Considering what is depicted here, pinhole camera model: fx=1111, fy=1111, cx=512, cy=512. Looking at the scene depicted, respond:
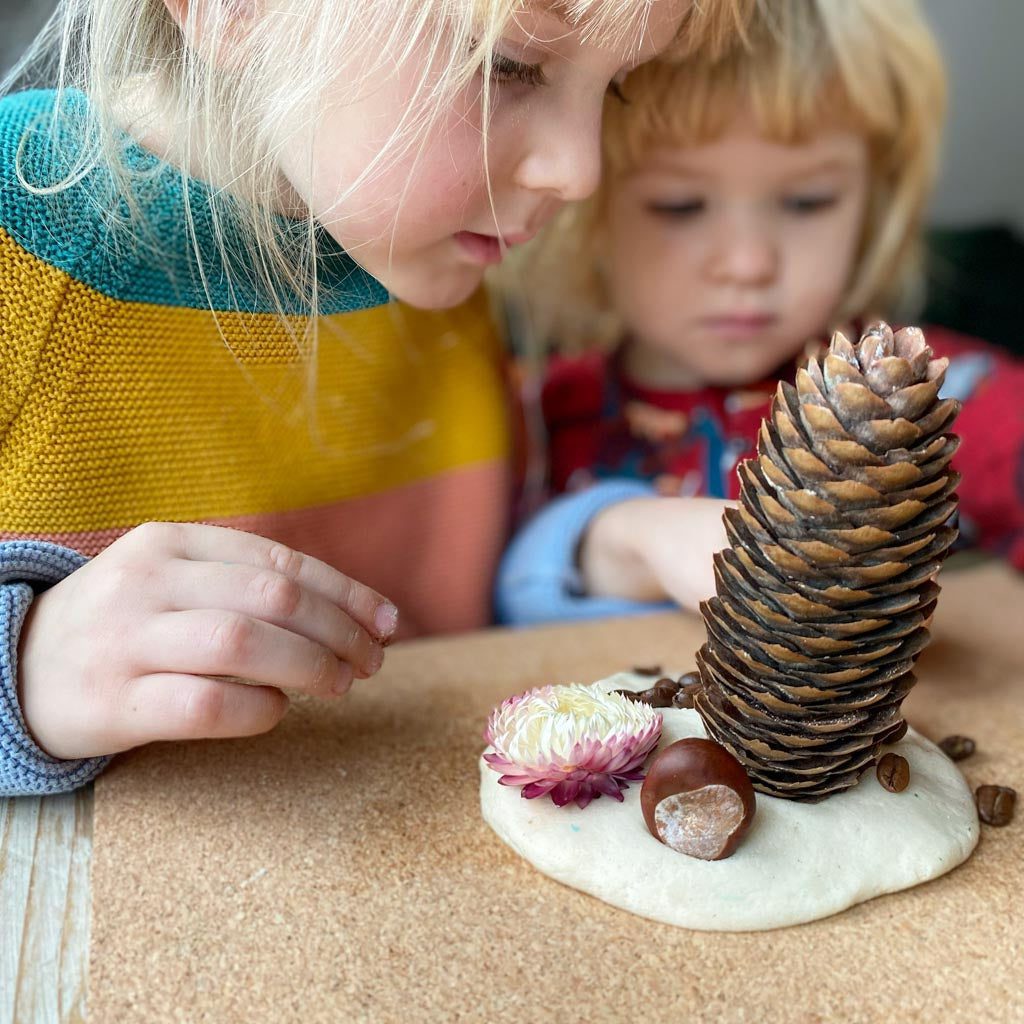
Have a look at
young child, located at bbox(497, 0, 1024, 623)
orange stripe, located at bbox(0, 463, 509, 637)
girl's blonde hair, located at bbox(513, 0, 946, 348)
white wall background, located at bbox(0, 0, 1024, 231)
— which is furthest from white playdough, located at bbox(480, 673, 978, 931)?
white wall background, located at bbox(0, 0, 1024, 231)

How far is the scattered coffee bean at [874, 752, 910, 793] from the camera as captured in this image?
0.53m

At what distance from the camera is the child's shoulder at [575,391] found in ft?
3.79

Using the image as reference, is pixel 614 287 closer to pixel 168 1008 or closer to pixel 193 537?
pixel 193 537

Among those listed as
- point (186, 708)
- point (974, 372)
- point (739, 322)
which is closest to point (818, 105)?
point (739, 322)

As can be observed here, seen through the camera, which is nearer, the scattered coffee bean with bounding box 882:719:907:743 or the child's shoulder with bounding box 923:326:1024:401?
the scattered coffee bean with bounding box 882:719:907:743

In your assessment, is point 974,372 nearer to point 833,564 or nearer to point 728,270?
point 728,270

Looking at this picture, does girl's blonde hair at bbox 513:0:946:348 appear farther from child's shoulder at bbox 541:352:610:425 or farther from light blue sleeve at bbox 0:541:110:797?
light blue sleeve at bbox 0:541:110:797

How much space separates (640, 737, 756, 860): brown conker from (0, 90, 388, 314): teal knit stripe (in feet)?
1.04

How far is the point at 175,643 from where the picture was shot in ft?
1.66

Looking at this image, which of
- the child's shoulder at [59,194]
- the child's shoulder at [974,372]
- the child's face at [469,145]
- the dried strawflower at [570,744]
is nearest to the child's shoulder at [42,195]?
the child's shoulder at [59,194]

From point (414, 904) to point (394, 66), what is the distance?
40cm

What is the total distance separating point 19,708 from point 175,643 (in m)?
0.09

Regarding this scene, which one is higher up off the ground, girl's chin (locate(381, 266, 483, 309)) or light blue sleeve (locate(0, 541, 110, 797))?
girl's chin (locate(381, 266, 483, 309))

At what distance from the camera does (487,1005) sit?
43 cm
